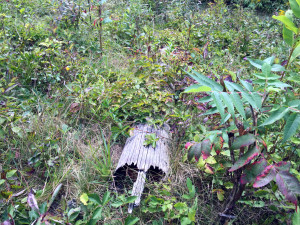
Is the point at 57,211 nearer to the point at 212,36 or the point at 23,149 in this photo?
the point at 23,149

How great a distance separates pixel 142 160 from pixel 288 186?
1218 millimetres

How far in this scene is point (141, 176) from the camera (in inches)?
79.8

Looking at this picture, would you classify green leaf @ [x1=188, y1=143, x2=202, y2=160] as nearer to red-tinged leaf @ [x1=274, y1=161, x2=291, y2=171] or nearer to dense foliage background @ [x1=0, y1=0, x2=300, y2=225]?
dense foliage background @ [x1=0, y1=0, x2=300, y2=225]

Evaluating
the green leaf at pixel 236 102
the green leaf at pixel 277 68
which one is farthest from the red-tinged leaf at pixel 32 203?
the green leaf at pixel 277 68

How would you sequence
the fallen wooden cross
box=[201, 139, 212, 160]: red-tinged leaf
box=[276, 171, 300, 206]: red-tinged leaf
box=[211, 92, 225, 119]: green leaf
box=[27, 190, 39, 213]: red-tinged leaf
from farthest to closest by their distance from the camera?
1. the fallen wooden cross
2. box=[27, 190, 39, 213]: red-tinged leaf
3. box=[201, 139, 212, 160]: red-tinged leaf
4. box=[276, 171, 300, 206]: red-tinged leaf
5. box=[211, 92, 225, 119]: green leaf

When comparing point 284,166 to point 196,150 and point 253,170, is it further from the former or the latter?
point 196,150

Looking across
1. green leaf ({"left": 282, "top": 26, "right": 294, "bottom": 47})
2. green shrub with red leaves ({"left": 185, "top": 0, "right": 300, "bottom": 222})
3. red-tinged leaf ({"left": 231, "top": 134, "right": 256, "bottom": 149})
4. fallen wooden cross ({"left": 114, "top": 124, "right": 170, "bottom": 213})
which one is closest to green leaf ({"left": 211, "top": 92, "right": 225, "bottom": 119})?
green shrub with red leaves ({"left": 185, "top": 0, "right": 300, "bottom": 222})

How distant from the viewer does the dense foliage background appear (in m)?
1.28

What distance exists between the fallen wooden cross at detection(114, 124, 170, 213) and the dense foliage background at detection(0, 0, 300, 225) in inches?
3.9

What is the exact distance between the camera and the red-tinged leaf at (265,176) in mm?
1206

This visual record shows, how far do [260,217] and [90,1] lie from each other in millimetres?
3747

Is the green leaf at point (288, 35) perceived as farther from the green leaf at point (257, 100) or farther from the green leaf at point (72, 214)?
the green leaf at point (72, 214)

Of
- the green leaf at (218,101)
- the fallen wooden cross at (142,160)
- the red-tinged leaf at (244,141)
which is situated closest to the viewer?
the green leaf at (218,101)

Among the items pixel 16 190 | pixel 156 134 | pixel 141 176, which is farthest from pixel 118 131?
pixel 16 190
